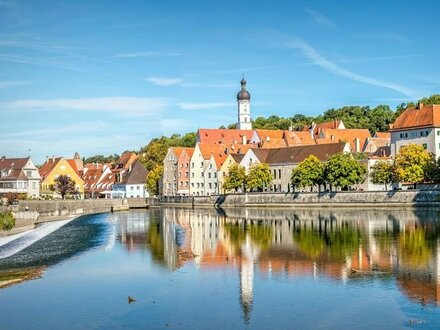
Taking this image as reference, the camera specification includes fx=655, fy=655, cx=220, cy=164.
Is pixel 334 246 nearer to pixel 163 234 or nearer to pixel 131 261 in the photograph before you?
pixel 131 261

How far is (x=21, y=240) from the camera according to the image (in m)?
54.4

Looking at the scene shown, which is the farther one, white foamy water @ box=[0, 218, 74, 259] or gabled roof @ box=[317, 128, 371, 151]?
gabled roof @ box=[317, 128, 371, 151]

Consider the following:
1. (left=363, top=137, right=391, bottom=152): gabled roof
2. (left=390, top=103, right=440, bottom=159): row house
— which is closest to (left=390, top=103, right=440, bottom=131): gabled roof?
(left=390, top=103, right=440, bottom=159): row house

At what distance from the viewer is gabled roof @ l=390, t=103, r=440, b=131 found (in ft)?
298

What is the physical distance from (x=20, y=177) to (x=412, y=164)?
208ft

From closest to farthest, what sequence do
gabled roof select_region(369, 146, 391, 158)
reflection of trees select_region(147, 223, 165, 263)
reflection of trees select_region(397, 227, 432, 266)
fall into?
reflection of trees select_region(397, 227, 432, 266)
reflection of trees select_region(147, 223, 165, 263)
gabled roof select_region(369, 146, 391, 158)

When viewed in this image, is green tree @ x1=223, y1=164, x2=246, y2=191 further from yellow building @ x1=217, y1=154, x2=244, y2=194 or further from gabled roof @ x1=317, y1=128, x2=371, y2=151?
gabled roof @ x1=317, y1=128, x2=371, y2=151

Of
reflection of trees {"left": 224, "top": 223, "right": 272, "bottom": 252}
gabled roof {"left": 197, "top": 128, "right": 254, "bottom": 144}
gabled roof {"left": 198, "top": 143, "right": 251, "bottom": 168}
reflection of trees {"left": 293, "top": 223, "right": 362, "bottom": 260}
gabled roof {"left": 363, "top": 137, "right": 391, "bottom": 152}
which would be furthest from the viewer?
gabled roof {"left": 197, "top": 128, "right": 254, "bottom": 144}

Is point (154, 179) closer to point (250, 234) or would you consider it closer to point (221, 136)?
point (221, 136)

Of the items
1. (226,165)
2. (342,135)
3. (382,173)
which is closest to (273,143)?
(226,165)

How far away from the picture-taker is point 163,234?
194 ft

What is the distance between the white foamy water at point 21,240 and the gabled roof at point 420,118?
51.6m

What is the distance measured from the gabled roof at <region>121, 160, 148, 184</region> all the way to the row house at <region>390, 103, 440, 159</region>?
5102cm

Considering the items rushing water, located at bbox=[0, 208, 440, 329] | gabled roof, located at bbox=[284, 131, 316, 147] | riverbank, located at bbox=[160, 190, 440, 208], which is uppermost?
gabled roof, located at bbox=[284, 131, 316, 147]
